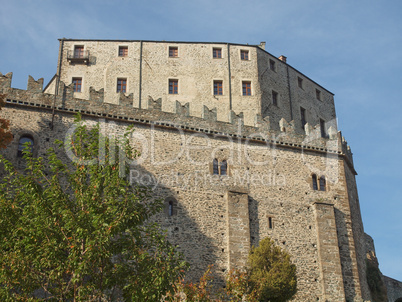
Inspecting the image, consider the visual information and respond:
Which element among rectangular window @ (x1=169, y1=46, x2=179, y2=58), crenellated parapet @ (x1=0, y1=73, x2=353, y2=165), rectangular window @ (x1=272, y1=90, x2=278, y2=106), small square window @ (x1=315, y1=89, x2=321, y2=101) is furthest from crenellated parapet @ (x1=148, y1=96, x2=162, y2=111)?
small square window @ (x1=315, y1=89, x2=321, y2=101)

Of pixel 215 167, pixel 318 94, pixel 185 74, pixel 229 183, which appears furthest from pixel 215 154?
pixel 318 94

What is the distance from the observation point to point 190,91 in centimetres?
3894

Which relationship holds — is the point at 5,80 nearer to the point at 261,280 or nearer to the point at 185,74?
the point at 185,74

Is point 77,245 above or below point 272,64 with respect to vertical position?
below

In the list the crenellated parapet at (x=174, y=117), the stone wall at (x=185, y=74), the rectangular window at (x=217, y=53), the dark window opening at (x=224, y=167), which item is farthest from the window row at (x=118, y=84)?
the dark window opening at (x=224, y=167)

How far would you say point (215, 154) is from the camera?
108 ft

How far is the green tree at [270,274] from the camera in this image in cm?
2758

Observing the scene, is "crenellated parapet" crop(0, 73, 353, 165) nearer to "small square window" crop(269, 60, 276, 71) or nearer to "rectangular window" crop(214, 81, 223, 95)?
"rectangular window" crop(214, 81, 223, 95)

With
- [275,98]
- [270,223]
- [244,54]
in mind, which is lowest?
[270,223]

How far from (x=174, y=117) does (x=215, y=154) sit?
3.03 m

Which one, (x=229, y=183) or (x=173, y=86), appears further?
(x=173, y=86)

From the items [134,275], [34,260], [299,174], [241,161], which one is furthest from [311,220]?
[34,260]

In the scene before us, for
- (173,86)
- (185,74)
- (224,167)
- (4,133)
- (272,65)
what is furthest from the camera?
(272,65)

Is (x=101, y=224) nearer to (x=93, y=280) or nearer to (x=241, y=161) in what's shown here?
(x=93, y=280)
